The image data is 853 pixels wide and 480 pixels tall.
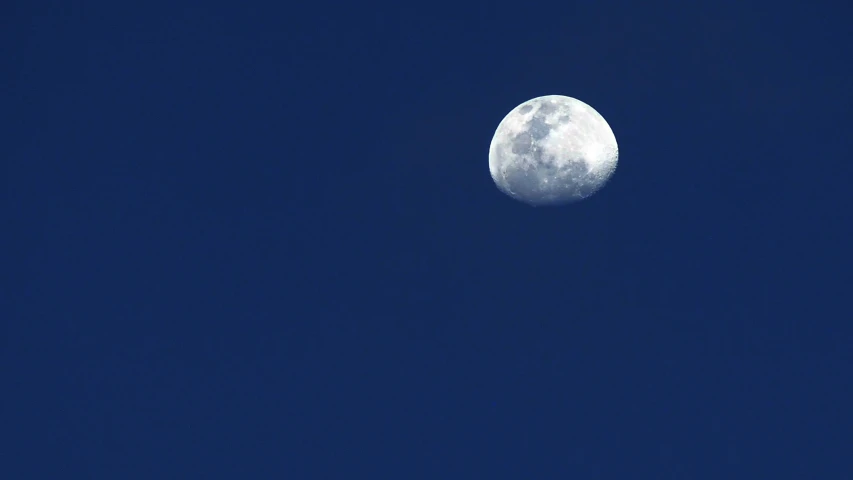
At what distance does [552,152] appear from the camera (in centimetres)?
1692

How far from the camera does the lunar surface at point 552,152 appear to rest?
667 inches

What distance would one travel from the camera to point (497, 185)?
713 inches

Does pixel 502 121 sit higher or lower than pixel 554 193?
higher

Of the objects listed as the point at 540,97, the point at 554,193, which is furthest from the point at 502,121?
the point at 554,193

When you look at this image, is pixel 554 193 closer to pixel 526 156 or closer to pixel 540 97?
pixel 526 156

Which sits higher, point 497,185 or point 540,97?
point 540,97

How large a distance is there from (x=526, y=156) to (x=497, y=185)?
1.14 metres

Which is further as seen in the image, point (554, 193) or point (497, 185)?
point (497, 185)

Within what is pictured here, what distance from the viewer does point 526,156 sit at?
1714 cm

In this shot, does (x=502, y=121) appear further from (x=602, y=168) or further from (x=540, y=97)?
(x=602, y=168)

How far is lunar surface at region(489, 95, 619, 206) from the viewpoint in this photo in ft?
55.6

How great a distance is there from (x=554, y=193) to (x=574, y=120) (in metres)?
1.39

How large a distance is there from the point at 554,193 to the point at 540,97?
2074 mm

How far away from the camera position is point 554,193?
17.0 m
